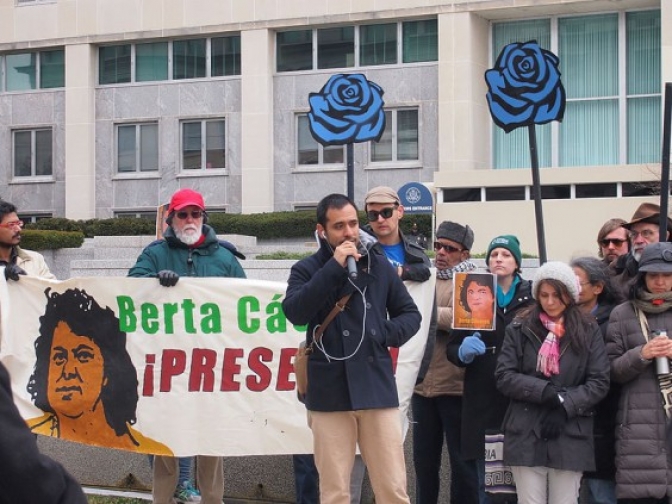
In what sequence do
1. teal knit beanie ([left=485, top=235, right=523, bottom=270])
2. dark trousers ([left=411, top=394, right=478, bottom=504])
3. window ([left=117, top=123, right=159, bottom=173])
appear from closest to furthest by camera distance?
teal knit beanie ([left=485, top=235, right=523, bottom=270]) → dark trousers ([left=411, top=394, right=478, bottom=504]) → window ([left=117, top=123, right=159, bottom=173])

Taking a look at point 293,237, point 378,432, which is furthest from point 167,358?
point 293,237

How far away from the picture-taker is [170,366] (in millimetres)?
7543

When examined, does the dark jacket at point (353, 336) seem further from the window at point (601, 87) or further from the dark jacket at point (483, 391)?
the window at point (601, 87)

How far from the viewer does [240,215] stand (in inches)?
1207

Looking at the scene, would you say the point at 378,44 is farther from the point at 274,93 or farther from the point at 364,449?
the point at 364,449

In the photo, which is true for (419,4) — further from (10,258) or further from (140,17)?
(10,258)

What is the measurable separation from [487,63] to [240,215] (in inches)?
337

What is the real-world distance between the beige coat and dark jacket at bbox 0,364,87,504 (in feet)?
14.5

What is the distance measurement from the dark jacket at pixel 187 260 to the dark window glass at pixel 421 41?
25619 millimetres

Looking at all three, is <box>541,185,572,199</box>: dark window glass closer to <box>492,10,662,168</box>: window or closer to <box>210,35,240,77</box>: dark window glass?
<box>492,10,662,168</box>: window

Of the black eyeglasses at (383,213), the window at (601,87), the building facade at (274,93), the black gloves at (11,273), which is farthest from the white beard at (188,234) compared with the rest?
the window at (601,87)

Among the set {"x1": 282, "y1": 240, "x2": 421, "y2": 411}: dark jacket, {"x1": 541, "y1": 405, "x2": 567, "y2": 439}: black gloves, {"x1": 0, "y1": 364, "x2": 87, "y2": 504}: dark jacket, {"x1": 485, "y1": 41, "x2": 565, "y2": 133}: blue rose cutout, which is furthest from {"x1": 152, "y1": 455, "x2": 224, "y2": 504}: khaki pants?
{"x1": 0, "y1": 364, "x2": 87, "y2": 504}: dark jacket

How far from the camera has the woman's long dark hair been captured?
6129mm

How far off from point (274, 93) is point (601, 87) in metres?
9.68
